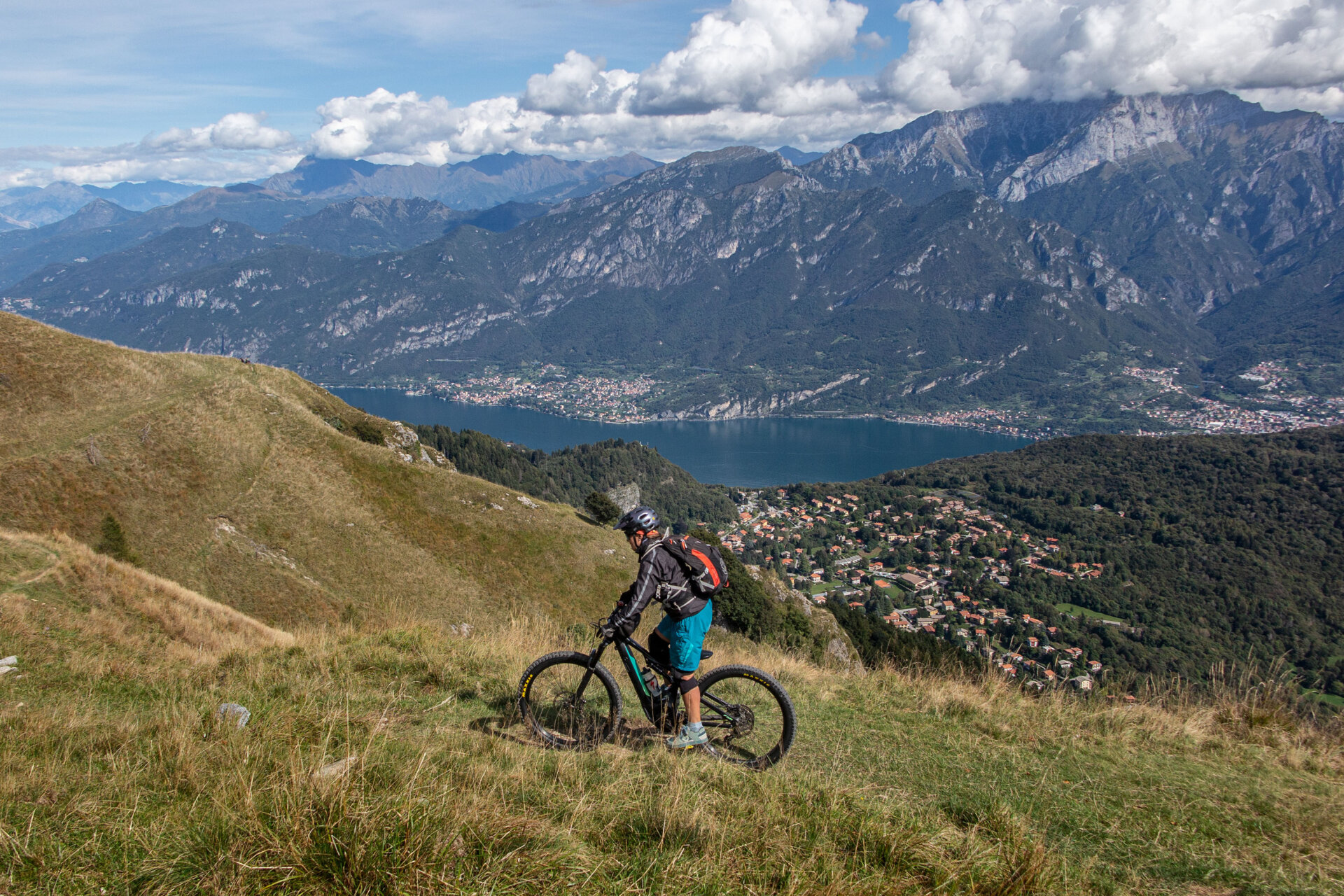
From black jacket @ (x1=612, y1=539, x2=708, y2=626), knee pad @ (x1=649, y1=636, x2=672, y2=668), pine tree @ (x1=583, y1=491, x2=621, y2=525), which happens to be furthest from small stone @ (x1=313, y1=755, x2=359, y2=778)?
pine tree @ (x1=583, y1=491, x2=621, y2=525)

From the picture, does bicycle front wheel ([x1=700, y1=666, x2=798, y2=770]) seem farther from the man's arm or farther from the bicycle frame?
the man's arm

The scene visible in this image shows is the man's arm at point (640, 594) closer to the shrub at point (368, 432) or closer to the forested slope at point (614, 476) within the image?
the shrub at point (368, 432)

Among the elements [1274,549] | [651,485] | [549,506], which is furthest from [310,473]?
[1274,549]

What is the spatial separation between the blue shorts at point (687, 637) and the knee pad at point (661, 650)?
73mm

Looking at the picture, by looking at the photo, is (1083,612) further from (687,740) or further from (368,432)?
(687,740)

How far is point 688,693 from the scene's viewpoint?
5.69 m

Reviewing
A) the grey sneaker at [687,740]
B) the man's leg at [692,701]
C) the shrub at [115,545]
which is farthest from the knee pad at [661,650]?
the shrub at [115,545]

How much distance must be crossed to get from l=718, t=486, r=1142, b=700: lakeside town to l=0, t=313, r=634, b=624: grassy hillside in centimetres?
3128

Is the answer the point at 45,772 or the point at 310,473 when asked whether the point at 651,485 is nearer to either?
the point at 310,473

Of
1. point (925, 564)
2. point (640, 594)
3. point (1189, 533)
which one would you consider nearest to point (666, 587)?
point (640, 594)

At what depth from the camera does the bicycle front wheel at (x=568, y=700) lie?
590 centimetres

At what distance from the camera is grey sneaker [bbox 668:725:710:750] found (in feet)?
18.4

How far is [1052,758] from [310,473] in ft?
A: 101

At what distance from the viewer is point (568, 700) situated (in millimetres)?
6203
